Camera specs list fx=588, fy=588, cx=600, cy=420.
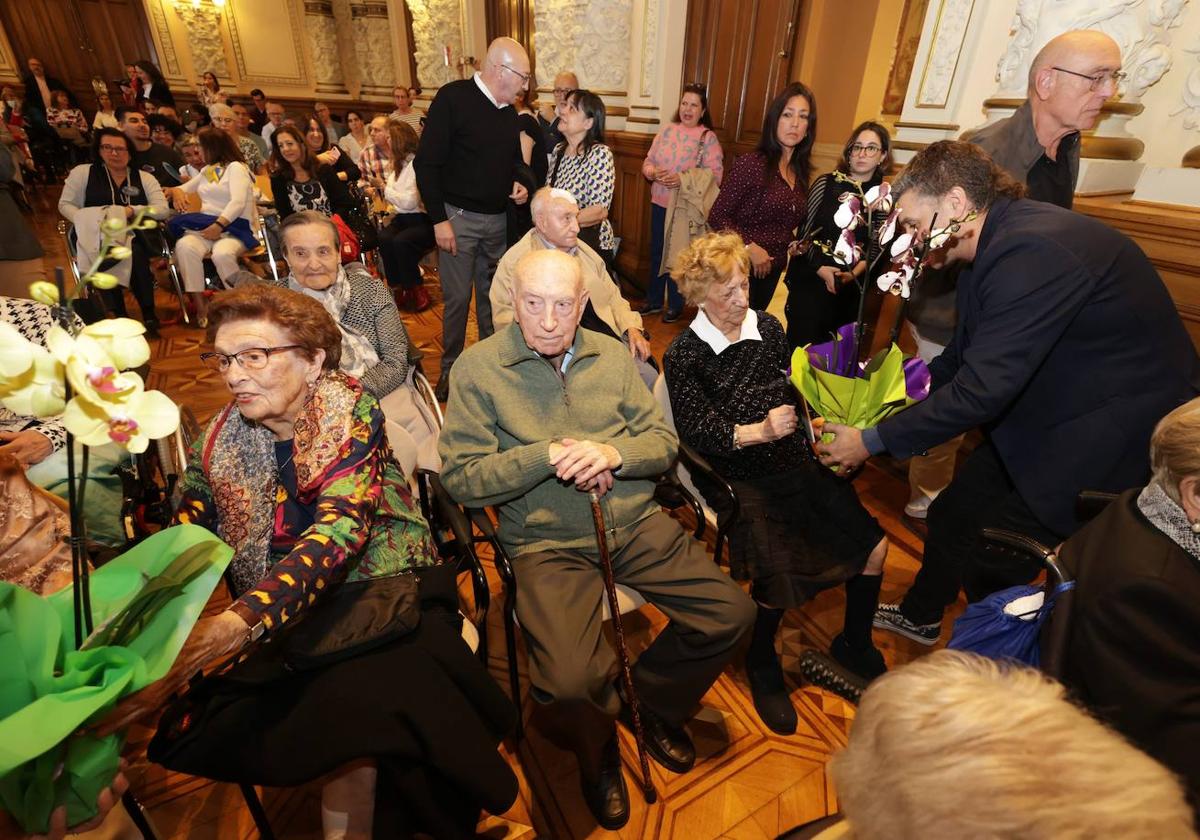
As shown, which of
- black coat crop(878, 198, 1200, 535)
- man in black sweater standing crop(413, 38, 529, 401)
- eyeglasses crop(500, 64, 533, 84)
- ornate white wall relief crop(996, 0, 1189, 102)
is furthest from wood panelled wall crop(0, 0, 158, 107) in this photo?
black coat crop(878, 198, 1200, 535)

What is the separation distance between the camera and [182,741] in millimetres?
1229

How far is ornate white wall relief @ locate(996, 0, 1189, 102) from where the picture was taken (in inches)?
96.1

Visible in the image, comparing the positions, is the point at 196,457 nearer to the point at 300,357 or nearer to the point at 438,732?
the point at 300,357

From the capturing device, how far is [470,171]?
11.9ft

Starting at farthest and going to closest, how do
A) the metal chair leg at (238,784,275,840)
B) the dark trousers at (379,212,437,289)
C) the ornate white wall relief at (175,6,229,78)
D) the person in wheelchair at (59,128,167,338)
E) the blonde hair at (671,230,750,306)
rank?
the ornate white wall relief at (175,6,229,78)
the dark trousers at (379,212,437,289)
the person in wheelchair at (59,128,167,338)
the blonde hair at (671,230,750,306)
the metal chair leg at (238,784,275,840)

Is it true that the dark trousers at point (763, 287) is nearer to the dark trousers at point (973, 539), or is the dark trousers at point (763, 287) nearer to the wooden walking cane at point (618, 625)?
the dark trousers at point (973, 539)

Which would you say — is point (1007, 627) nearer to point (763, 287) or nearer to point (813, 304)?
point (813, 304)

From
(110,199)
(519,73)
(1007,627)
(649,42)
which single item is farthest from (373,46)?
(1007,627)

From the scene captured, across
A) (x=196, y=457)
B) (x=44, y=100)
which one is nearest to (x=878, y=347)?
(x=196, y=457)

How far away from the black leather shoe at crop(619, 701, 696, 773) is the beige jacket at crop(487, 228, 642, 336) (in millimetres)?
1819

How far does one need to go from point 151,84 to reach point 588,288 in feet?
34.6

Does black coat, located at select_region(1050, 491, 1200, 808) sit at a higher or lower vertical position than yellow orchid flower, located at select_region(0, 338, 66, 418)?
lower

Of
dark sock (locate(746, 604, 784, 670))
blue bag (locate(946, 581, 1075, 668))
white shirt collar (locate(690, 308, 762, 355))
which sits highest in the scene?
white shirt collar (locate(690, 308, 762, 355))

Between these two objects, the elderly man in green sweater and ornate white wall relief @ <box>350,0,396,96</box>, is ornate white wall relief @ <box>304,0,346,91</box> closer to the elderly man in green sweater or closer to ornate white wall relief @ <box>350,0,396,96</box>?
ornate white wall relief @ <box>350,0,396,96</box>
